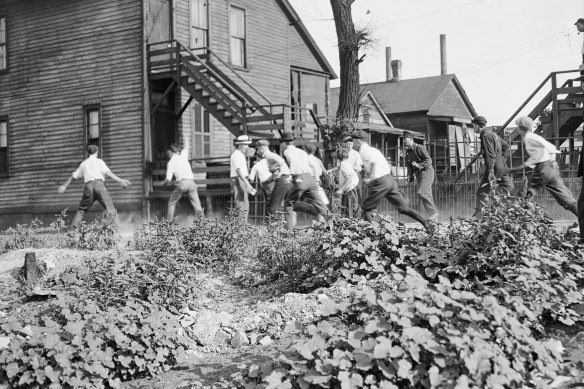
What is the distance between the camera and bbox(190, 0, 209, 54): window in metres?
20.9

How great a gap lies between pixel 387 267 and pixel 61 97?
17131 millimetres

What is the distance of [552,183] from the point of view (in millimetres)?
10258

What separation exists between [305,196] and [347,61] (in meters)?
5.60

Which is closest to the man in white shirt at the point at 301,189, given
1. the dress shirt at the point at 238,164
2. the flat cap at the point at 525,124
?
the dress shirt at the point at 238,164

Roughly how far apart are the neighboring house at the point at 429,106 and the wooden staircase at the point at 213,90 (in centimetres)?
2330

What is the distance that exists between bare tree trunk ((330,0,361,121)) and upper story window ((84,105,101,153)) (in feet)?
26.3

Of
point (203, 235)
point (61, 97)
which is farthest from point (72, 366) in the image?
point (61, 97)

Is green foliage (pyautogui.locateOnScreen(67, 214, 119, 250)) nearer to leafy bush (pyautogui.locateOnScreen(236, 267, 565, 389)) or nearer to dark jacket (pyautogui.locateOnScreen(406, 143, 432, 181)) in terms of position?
dark jacket (pyautogui.locateOnScreen(406, 143, 432, 181))

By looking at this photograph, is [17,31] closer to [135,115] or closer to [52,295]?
[135,115]

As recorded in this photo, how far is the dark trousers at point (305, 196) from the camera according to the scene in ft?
39.7

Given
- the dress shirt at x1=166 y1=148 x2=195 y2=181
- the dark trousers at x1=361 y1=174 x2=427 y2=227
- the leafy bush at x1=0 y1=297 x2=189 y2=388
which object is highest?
the dress shirt at x1=166 y1=148 x2=195 y2=181

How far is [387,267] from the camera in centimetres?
702

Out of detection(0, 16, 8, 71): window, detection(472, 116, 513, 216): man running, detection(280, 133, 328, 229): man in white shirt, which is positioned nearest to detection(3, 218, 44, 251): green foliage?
detection(280, 133, 328, 229): man in white shirt

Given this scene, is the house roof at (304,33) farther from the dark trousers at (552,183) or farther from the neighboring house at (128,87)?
the dark trousers at (552,183)
